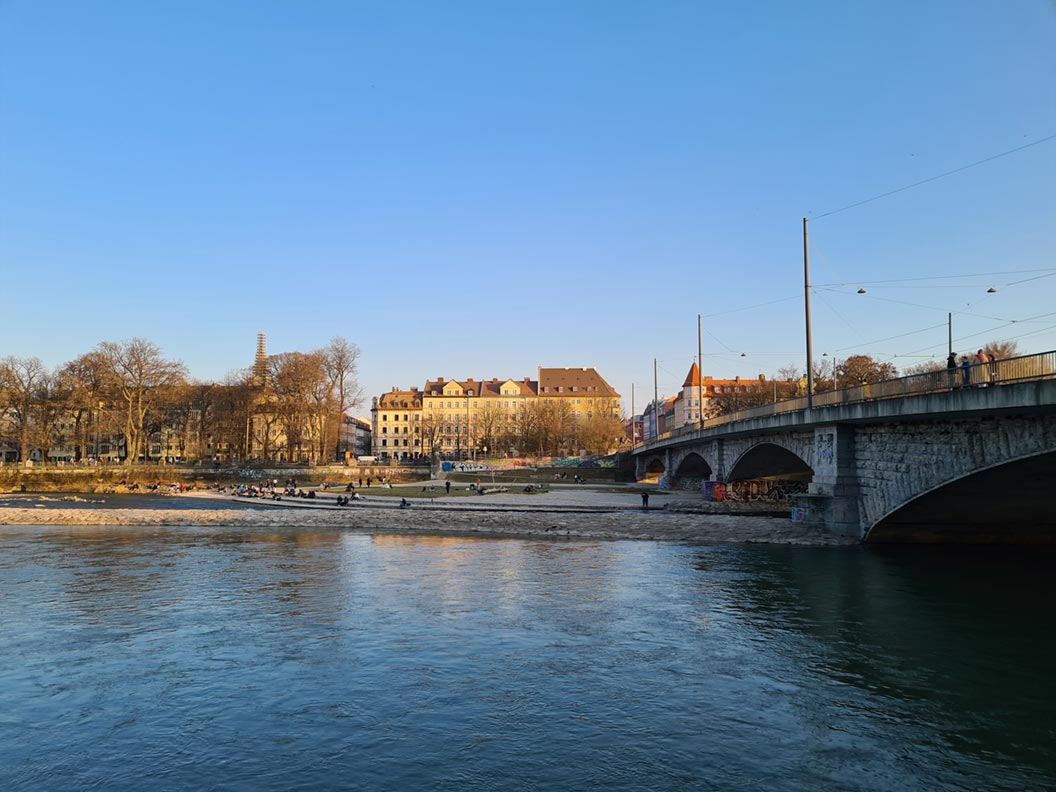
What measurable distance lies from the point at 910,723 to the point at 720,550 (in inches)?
879

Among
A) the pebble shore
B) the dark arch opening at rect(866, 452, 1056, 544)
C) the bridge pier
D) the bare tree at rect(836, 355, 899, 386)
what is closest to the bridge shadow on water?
the dark arch opening at rect(866, 452, 1056, 544)

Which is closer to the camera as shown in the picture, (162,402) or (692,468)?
(692,468)

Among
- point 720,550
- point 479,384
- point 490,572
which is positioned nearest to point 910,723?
point 490,572

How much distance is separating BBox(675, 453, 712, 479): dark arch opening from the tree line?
54466mm

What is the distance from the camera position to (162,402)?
106438 mm

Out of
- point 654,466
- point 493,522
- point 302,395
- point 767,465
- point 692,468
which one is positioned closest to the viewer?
point 493,522

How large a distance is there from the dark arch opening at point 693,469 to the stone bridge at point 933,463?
2814cm

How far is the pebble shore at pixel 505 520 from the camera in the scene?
40.3 m

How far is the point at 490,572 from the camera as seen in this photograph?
28469 millimetres

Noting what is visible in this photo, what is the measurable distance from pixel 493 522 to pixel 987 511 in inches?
1046

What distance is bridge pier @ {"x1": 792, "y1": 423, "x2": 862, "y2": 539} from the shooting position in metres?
32.9

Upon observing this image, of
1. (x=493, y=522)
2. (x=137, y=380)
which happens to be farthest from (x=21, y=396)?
(x=493, y=522)

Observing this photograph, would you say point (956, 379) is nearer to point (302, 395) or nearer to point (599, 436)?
point (302, 395)

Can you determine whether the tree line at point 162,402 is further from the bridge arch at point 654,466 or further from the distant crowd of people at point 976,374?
the distant crowd of people at point 976,374
